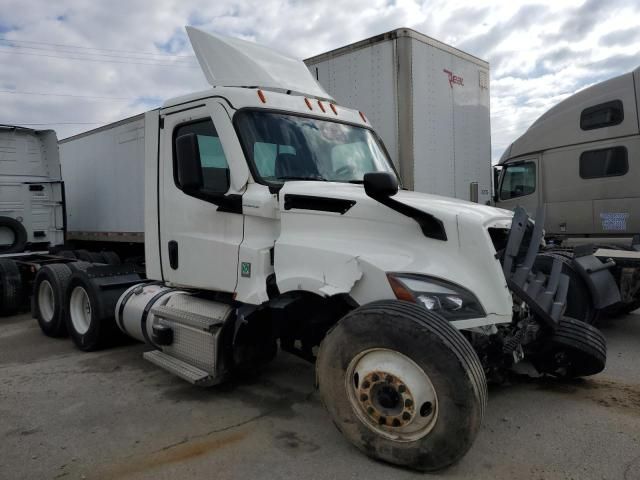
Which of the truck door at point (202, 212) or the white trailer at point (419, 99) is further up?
the white trailer at point (419, 99)

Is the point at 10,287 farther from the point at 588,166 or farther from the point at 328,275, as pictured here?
the point at 588,166

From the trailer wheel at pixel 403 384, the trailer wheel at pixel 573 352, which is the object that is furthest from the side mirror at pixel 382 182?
the trailer wheel at pixel 573 352

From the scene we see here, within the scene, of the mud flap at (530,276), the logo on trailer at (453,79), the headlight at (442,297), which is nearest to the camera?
the headlight at (442,297)

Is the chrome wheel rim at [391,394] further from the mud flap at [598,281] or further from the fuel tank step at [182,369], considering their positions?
the mud flap at [598,281]

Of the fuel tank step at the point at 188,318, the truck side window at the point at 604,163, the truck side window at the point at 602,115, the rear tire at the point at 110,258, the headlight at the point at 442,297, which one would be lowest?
the fuel tank step at the point at 188,318

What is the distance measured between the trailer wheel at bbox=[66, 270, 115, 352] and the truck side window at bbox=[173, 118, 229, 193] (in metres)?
2.46

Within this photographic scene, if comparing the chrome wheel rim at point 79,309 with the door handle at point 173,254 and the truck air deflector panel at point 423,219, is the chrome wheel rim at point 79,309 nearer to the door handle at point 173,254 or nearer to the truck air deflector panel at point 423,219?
the door handle at point 173,254

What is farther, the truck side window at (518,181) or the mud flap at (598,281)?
the truck side window at (518,181)

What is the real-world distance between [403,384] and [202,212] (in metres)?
2.42

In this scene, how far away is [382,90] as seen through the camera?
23.3 feet

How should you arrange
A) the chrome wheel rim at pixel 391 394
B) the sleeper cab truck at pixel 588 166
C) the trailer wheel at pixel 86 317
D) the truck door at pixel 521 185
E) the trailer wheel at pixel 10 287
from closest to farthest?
1. the chrome wheel rim at pixel 391 394
2. the trailer wheel at pixel 86 317
3. the trailer wheel at pixel 10 287
4. the sleeper cab truck at pixel 588 166
5. the truck door at pixel 521 185

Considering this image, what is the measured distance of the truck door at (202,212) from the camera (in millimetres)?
4160

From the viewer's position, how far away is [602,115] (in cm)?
838

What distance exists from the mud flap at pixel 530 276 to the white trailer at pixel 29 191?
27.9 ft
